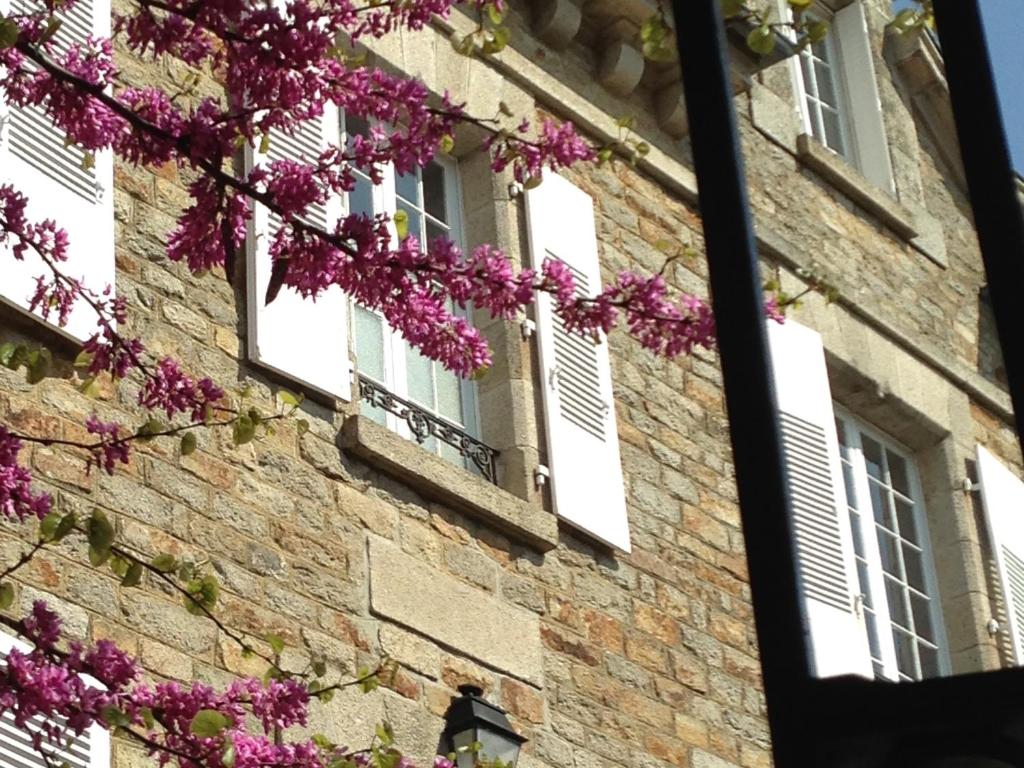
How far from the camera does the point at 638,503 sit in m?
8.00

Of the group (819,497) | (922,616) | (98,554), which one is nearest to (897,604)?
(922,616)

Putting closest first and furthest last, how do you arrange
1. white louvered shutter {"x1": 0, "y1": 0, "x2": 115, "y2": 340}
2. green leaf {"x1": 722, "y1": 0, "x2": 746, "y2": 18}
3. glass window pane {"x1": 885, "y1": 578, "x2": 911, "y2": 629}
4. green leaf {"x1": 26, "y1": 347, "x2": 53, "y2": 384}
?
green leaf {"x1": 722, "y1": 0, "x2": 746, "y2": 18} < green leaf {"x1": 26, "y1": 347, "x2": 53, "y2": 384} < white louvered shutter {"x1": 0, "y1": 0, "x2": 115, "y2": 340} < glass window pane {"x1": 885, "y1": 578, "x2": 911, "y2": 629}

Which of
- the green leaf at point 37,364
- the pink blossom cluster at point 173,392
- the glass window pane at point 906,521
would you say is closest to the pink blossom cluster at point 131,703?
the green leaf at point 37,364

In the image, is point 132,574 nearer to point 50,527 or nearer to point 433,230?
point 50,527

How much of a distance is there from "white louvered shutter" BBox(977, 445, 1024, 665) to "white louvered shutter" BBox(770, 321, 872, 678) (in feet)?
3.31

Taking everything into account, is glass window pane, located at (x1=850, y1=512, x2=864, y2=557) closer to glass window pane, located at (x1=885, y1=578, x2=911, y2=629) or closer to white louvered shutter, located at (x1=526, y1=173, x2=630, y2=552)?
glass window pane, located at (x1=885, y1=578, x2=911, y2=629)

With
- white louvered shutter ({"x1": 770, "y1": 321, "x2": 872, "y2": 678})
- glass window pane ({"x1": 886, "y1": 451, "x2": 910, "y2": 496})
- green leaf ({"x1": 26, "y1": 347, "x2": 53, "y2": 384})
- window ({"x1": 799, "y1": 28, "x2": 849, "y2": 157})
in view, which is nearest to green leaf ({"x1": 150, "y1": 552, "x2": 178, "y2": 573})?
green leaf ({"x1": 26, "y1": 347, "x2": 53, "y2": 384})

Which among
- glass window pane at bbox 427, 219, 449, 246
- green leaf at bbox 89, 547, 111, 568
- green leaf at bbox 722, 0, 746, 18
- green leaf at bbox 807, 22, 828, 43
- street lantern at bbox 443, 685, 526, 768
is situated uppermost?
glass window pane at bbox 427, 219, 449, 246

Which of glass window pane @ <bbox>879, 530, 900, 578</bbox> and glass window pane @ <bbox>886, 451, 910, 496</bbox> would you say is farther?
glass window pane @ <bbox>886, 451, 910, 496</bbox>

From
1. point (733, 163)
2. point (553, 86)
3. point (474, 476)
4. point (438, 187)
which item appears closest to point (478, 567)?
point (474, 476)

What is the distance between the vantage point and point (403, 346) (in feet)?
24.8

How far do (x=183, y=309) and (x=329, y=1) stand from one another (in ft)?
7.19

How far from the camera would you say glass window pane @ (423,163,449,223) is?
820cm

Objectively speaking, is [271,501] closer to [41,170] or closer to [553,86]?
[41,170]
